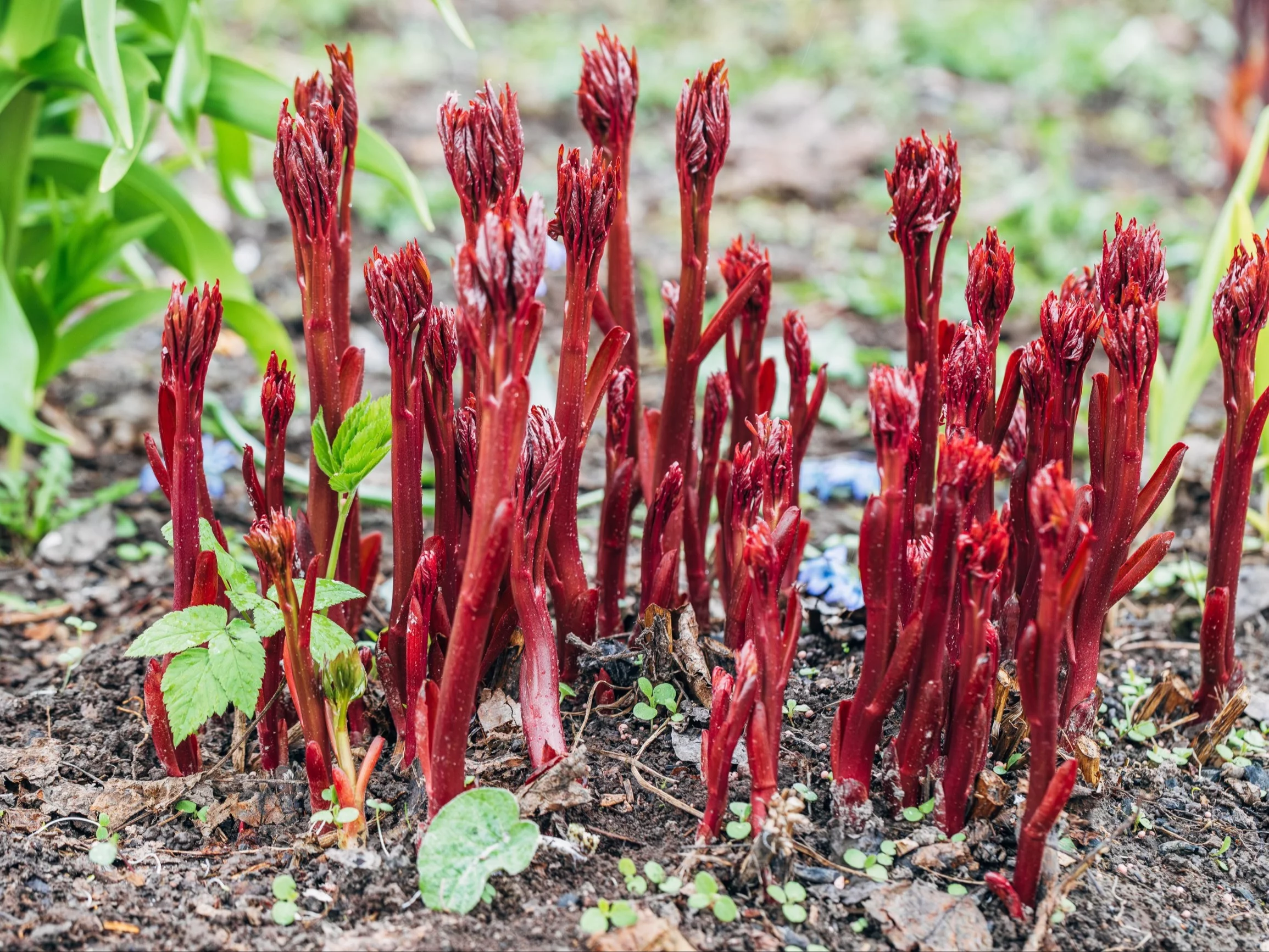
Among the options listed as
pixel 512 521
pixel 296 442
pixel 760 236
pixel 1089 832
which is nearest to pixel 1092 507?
pixel 1089 832

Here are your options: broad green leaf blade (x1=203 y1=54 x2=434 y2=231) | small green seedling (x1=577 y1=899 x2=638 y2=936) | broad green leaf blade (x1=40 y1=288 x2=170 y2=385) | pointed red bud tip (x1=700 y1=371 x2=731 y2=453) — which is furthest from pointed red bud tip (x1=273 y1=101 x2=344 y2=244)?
broad green leaf blade (x1=40 y1=288 x2=170 y2=385)

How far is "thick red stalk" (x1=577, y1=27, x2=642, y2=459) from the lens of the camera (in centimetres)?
173

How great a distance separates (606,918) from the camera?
143cm

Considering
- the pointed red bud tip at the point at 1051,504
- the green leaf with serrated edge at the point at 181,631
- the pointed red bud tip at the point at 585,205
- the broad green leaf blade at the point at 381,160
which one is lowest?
the green leaf with serrated edge at the point at 181,631

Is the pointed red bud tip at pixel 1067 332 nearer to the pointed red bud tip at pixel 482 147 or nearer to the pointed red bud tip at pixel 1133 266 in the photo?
the pointed red bud tip at pixel 1133 266

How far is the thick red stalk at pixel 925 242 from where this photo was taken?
1628 mm

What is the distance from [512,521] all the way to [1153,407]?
203 cm

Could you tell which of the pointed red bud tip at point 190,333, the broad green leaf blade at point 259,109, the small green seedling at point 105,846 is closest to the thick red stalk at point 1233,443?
the pointed red bud tip at point 190,333

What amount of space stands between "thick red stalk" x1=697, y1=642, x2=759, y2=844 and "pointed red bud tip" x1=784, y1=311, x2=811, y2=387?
0.58 m

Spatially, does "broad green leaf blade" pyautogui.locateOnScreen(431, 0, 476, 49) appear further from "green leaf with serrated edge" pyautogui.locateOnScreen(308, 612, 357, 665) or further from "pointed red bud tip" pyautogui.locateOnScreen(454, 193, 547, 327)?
"green leaf with serrated edge" pyautogui.locateOnScreen(308, 612, 357, 665)

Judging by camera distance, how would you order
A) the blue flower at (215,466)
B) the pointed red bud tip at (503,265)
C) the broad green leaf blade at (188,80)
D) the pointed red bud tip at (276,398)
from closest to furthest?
the pointed red bud tip at (503,265), the pointed red bud tip at (276,398), the broad green leaf blade at (188,80), the blue flower at (215,466)

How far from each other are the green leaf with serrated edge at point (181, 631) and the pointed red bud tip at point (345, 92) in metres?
0.72

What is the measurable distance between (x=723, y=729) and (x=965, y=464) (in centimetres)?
45

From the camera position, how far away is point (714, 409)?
189 cm
